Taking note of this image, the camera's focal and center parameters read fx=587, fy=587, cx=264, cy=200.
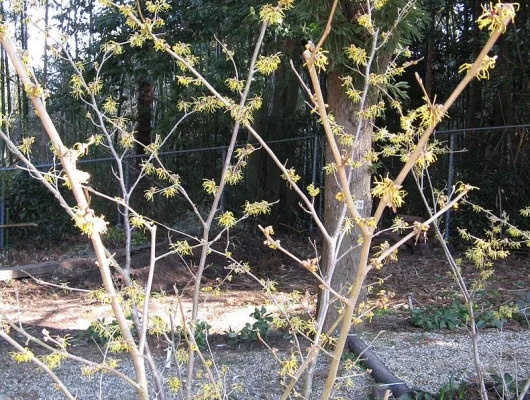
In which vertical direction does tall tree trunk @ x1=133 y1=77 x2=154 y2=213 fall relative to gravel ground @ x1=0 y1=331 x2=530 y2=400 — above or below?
above

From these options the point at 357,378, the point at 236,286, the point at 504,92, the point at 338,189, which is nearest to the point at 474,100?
the point at 504,92

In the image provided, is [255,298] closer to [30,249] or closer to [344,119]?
[344,119]

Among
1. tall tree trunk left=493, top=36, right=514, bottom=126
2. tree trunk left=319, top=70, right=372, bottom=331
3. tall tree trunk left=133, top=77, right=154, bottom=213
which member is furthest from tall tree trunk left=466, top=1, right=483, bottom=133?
tree trunk left=319, top=70, right=372, bottom=331

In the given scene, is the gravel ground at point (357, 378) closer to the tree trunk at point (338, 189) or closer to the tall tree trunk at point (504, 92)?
the tree trunk at point (338, 189)

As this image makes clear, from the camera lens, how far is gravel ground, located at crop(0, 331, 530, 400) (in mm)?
3877

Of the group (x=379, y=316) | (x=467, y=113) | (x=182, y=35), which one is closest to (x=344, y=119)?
(x=379, y=316)

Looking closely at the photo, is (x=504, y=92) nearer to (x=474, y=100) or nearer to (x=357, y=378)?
(x=474, y=100)

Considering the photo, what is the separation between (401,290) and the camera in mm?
7246

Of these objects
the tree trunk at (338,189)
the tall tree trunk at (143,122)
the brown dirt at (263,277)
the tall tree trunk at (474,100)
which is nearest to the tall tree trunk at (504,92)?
the tall tree trunk at (474,100)

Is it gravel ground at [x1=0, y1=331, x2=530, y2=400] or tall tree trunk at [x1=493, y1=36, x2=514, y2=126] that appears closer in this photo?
gravel ground at [x1=0, y1=331, x2=530, y2=400]

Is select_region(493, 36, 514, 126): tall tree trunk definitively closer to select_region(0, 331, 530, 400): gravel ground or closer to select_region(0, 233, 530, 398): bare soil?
select_region(0, 233, 530, 398): bare soil

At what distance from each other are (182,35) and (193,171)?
459 centimetres

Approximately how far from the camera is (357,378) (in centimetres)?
397

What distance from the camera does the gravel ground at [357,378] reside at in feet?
12.7
